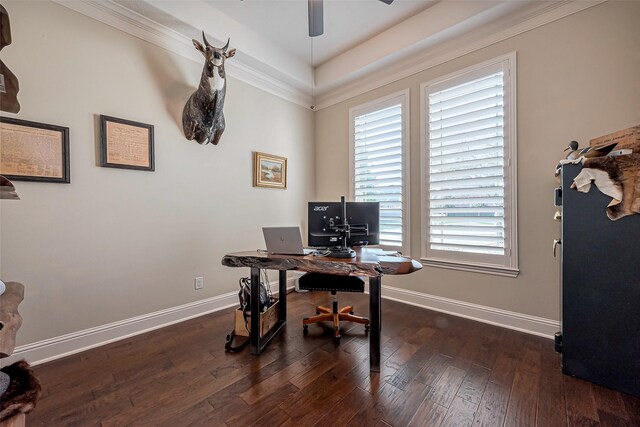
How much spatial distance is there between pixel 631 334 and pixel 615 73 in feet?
6.34

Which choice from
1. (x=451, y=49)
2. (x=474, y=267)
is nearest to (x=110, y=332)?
(x=474, y=267)

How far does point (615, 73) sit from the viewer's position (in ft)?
6.71

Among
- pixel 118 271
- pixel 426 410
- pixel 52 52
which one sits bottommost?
pixel 426 410

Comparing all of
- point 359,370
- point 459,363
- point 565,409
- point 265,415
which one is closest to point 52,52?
point 265,415

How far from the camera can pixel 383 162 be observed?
3.42 m

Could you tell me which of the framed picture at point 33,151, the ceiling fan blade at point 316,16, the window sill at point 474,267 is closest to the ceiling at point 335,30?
the ceiling fan blade at point 316,16

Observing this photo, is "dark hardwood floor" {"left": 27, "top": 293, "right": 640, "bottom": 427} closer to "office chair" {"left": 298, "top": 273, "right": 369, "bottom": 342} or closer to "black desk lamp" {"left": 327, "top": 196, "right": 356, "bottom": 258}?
"office chair" {"left": 298, "top": 273, "right": 369, "bottom": 342}

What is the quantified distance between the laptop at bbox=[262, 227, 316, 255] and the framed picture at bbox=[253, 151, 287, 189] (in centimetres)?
Answer: 137

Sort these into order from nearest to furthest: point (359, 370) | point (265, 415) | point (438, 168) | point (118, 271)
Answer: point (265, 415)
point (359, 370)
point (118, 271)
point (438, 168)

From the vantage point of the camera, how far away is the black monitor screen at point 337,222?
2268 mm

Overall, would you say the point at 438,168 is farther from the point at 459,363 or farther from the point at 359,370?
the point at 359,370

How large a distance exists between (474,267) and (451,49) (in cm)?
235

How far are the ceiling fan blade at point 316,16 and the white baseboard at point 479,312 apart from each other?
115 inches

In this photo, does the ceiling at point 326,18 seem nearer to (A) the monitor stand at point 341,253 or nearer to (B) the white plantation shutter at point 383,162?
(B) the white plantation shutter at point 383,162
